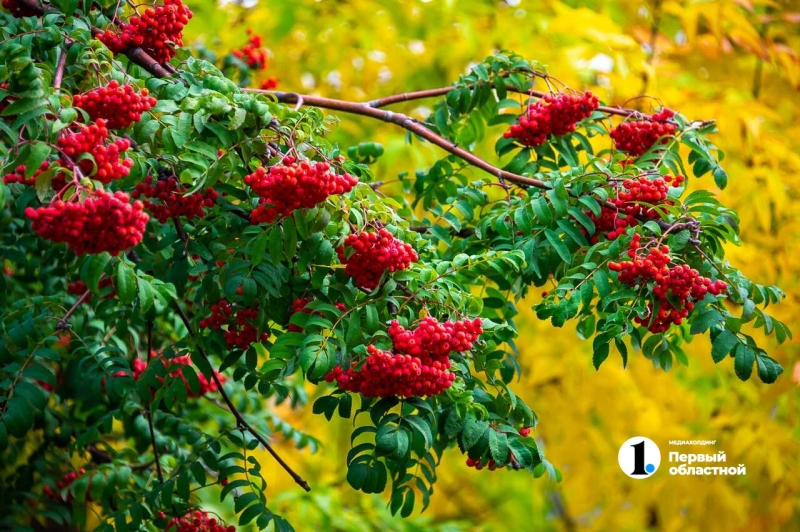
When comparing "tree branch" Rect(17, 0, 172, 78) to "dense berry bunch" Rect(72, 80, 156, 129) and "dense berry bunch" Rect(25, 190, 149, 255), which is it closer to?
"dense berry bunch" Rect(72, 80, 156, 129)

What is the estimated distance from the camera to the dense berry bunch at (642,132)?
9.98ft

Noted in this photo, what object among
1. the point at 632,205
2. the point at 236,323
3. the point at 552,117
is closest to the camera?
the point at 236,323

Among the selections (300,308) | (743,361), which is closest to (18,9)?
(300,308)

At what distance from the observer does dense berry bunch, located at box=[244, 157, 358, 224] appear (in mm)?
2021

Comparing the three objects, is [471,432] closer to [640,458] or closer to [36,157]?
[36,157]

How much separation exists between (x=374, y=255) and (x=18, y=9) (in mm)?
1357

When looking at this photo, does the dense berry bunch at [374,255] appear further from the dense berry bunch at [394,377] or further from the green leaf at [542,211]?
the green leaf at [542,211]

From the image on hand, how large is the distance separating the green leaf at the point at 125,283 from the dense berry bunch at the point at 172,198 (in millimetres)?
348

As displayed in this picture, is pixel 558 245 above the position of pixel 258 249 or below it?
above

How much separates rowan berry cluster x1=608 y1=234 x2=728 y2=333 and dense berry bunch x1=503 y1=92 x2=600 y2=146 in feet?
2.27

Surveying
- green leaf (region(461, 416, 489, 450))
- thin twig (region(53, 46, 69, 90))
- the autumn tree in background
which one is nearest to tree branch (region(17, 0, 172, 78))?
the autumn tree in background

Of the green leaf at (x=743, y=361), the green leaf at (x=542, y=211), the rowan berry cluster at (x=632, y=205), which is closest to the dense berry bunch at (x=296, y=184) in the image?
the green leaf at (x=542, y=211)

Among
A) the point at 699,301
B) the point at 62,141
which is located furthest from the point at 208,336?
the point at 699,301

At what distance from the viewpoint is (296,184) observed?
2.02 meters
